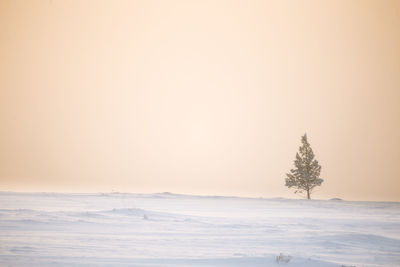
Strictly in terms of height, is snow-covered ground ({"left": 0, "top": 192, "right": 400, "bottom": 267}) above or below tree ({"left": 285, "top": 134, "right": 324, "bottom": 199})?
below

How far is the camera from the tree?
163ft

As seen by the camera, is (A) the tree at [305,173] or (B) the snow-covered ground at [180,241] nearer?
(B) the snow-covered ground at [180,241]

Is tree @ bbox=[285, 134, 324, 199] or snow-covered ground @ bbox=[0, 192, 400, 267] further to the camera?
tree @ bbox=[285, 134, 324, 199]

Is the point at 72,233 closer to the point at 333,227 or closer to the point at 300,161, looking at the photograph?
the point at 333,227

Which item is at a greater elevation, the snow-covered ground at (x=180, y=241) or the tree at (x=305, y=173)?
the tree at (x=305, y=173)

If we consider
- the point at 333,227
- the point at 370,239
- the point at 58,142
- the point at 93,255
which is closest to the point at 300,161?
the point at 333,227

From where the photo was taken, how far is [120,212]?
22109mm

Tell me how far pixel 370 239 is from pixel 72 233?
35.8 feet

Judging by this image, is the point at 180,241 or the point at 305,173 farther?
the point at 305,173

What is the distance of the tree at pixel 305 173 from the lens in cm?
4956

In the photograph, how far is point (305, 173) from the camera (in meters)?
49.6

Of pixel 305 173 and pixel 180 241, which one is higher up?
pixel 305 173

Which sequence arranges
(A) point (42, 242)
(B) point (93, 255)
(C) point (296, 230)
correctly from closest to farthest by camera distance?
(B) point (93, 255)
(A) point (42, 242)
(C) point (296, 230)

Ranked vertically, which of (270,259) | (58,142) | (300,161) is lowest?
(270,259)
